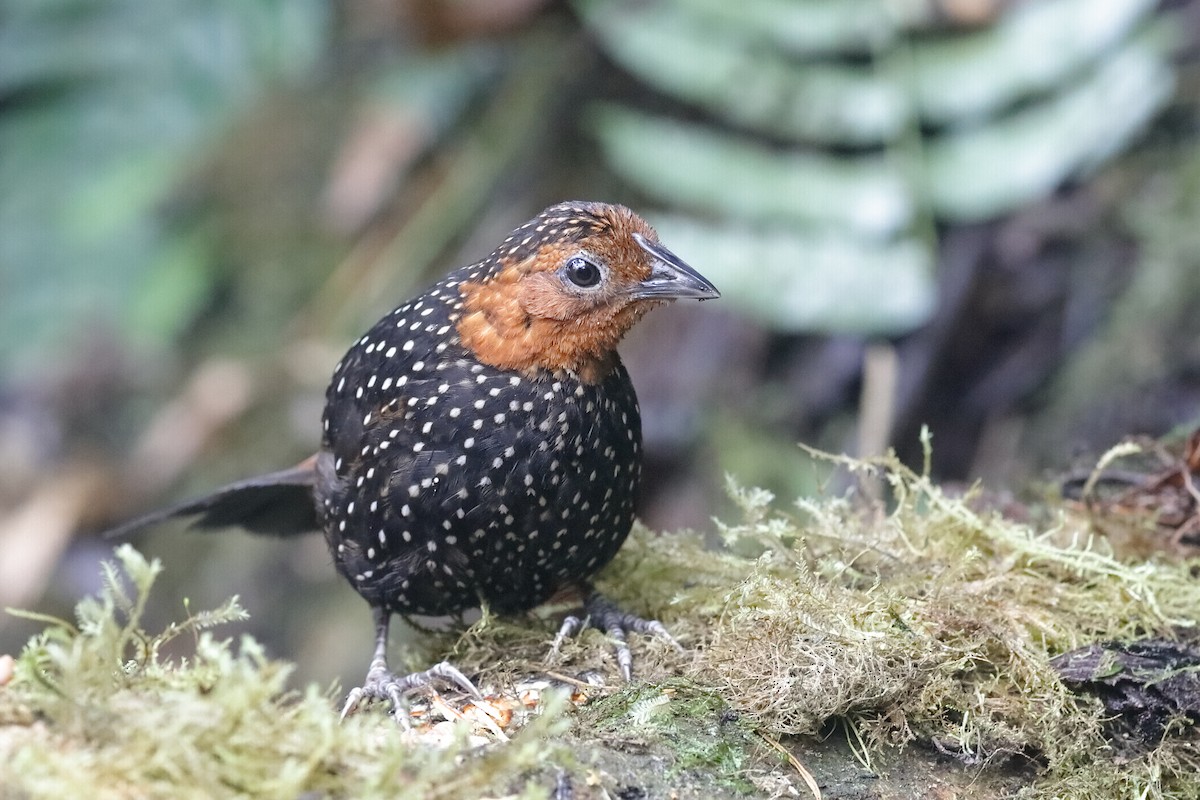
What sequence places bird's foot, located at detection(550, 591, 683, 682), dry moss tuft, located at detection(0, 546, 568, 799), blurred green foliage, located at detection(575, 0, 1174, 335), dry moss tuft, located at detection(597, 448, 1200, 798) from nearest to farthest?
dry moss tuft, located at detection(0, 546, 568, 799), dry moss tuft, located at detection(597, 448, 1200, 798), bird's foot, located at detection(550, 591, 683, 682), blurred green foliage, located at detection(575, 0, 1174, 335)

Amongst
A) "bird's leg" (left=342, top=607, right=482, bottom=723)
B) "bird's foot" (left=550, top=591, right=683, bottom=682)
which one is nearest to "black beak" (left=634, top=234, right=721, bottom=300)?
"bird's foot" (left=550, top=591, right=683, bottom=682)

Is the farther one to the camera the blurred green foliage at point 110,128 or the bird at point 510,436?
the blurred green foliage at point 110,128

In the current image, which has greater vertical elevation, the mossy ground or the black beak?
the black beak

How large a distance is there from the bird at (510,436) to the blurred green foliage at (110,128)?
3.91 meters

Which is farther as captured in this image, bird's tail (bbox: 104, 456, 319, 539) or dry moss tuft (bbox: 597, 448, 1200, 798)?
bird's tail (bbox: 104, 456, 319, 539)

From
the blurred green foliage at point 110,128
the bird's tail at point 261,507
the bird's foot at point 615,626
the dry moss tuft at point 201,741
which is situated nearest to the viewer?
the dry moss tuft at point 201,741

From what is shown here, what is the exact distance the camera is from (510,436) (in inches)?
98.8

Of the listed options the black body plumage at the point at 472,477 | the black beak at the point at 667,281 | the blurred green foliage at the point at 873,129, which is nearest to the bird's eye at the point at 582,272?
the black beak at the point at 667,281

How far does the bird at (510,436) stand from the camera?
2514 mm

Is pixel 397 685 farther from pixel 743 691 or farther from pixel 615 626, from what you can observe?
pixel 743 691

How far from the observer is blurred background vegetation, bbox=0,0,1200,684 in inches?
174

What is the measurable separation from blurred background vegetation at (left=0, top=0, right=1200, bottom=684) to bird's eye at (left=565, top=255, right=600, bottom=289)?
59.2 inches

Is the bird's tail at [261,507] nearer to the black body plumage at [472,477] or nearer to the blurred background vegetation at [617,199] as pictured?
the black body plumage at [472,477]

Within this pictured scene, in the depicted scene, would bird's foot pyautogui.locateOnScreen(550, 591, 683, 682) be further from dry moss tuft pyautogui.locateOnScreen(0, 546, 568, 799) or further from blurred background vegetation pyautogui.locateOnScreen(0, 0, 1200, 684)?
blurred background vegetation pyautogui.locateOnScreen(0, 0, 1200, 684)
